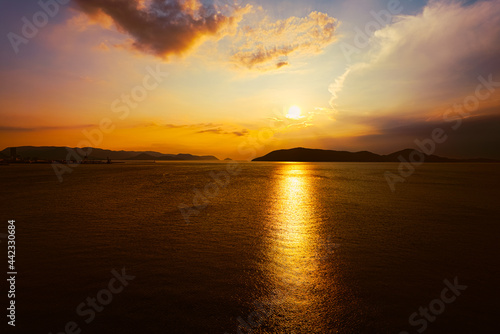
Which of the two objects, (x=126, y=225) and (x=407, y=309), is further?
(x=126, y=225)

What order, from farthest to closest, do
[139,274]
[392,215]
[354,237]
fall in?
1. [392,215]
2. [354,237]
3. [139,274]

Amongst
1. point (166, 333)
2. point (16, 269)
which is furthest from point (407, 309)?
point (16, 269)

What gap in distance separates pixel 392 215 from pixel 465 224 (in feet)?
11.4

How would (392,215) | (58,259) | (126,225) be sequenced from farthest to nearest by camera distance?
(392,215) → (126,225) → (58,259)

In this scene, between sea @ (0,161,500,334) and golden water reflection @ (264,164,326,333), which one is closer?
sea @ (0,161,500,334)

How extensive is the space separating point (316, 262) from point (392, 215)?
10186 mm

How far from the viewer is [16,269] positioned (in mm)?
7117

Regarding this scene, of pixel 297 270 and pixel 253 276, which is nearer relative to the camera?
pixel 253 276

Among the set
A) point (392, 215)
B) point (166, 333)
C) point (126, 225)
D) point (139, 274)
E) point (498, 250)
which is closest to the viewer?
point (166, 333)

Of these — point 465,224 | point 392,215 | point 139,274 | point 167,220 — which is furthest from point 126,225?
point 465,224

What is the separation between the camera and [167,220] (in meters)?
13.7

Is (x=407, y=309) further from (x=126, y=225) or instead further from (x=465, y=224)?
(x=126, y=225)

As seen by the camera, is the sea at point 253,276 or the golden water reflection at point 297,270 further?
the golden water reflection at point 297,270

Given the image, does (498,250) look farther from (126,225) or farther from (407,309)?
(126,225)
